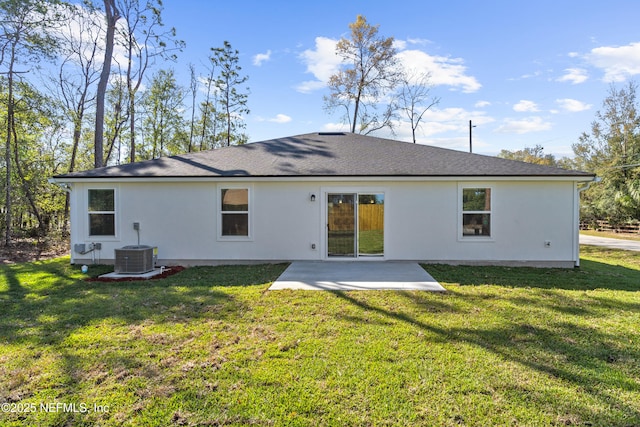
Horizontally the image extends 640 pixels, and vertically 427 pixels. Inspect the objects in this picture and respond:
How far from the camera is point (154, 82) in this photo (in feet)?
69.1

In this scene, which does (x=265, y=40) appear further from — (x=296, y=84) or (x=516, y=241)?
(x=516, y=241)

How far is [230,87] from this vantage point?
23078 mm

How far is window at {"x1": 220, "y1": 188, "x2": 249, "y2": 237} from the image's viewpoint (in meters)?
9.02

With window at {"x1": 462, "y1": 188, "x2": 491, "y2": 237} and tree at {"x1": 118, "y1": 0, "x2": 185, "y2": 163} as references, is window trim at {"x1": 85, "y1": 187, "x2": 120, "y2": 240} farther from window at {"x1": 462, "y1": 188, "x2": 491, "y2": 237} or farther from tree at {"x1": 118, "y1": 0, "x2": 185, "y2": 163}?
tree at {"x1": 118, "y1": 0, "x2": 185, "y2": 163}

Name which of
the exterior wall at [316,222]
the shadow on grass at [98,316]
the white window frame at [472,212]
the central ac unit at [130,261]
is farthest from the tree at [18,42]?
the white window frame at [472,212]

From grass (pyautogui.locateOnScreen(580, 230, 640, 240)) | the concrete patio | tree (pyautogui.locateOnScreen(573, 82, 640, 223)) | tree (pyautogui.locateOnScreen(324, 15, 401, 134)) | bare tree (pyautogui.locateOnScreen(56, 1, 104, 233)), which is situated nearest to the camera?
the concrete patio

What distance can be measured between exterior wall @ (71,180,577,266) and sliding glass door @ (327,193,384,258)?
0.58 feet

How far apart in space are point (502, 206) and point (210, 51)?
20.9 metres

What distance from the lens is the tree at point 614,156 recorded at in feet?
71.7

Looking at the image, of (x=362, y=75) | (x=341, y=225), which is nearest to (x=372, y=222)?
(x=341, y=225)

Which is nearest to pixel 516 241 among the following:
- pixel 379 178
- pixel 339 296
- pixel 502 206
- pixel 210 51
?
pixel 502 206

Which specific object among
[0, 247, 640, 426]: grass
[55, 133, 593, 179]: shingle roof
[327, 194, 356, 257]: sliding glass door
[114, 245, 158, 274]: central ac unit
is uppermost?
[55, 133, 593, 179]: shingle roof

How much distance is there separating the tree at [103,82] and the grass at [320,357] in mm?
10098

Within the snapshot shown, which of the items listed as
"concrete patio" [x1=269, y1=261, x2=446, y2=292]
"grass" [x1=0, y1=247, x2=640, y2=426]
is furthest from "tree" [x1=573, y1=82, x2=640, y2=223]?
"concrete patio" [x1=269, y1=261, x2=446, y2=292]
